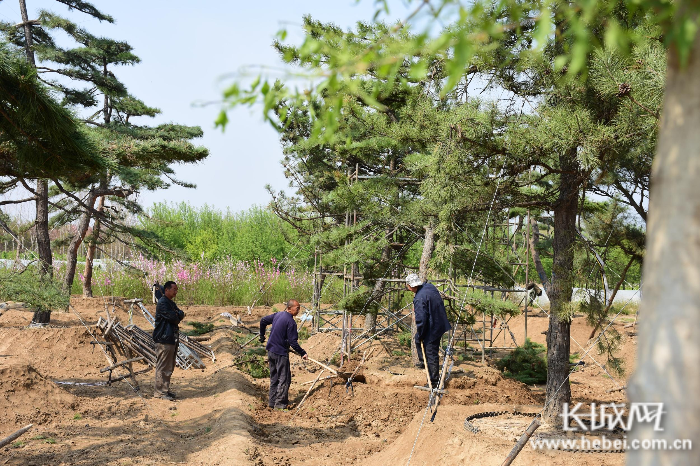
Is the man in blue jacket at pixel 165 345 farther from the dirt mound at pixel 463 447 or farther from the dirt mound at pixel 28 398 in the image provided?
the dirt mound at pixel 463 447

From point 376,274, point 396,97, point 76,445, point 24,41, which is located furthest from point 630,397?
point 24,41

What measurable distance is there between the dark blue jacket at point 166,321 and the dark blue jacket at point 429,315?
141 inches

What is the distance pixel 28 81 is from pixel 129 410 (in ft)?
13.8

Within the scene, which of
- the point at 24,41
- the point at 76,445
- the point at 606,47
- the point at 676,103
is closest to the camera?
the point at 676,103

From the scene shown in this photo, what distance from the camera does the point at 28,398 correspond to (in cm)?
727

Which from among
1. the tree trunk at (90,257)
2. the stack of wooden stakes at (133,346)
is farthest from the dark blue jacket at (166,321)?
the tree trunk at (90,257)

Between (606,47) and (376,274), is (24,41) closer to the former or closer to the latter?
(376,274)

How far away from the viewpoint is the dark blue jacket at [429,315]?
7.32m

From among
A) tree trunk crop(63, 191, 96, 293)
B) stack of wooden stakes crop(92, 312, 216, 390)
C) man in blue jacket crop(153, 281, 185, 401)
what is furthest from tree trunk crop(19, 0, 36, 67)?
man in blue jacket crop(153, 281, 185, 401)

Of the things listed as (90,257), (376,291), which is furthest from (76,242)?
(376,291)

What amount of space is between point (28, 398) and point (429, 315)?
4.86 metres

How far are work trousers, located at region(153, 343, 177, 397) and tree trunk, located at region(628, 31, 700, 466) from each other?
8.09m

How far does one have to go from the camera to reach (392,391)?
9.18 metres

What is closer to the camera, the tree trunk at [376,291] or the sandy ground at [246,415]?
the sandy ground at [246,415]
